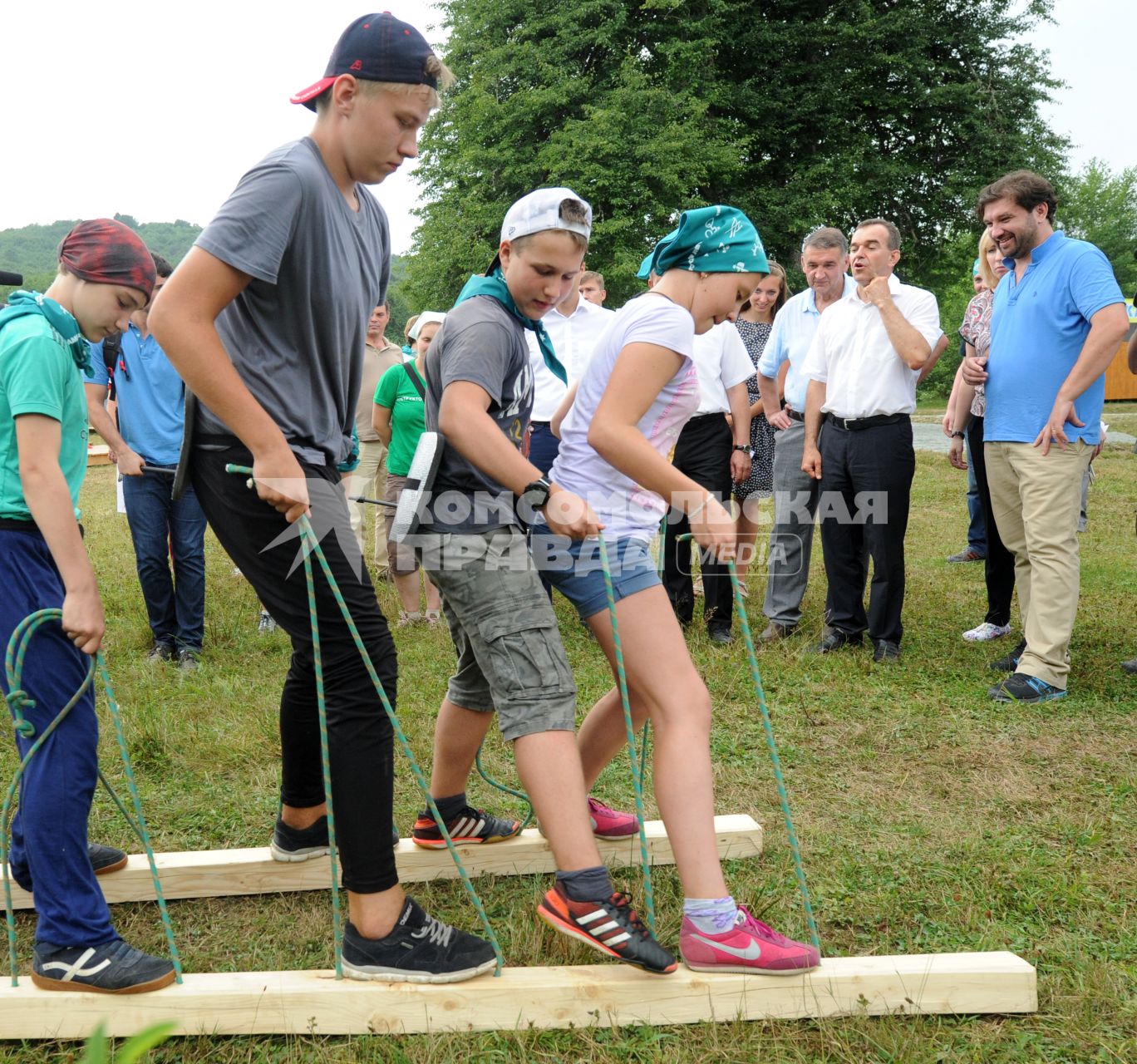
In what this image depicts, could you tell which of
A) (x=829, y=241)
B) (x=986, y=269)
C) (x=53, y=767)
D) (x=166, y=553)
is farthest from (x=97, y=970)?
(x=986, y=269)

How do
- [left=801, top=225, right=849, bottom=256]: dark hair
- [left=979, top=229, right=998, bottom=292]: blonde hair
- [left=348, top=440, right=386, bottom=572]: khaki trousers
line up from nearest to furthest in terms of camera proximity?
1. [left=801, top=225, right=849, bottom=256]: dark hair
2. [left=979, top=229, right=998, bottom=292]: blonde hair
3. [left=348, top=440, right=386, bottom=572]: khaki trousers

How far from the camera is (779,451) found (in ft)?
21.3

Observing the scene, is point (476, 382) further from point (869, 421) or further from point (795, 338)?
point (795, 338)

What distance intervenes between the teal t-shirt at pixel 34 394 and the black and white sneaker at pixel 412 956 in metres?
1.32

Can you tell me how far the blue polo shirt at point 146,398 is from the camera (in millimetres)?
5965

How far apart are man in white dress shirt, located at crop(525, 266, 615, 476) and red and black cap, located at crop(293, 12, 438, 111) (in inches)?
138

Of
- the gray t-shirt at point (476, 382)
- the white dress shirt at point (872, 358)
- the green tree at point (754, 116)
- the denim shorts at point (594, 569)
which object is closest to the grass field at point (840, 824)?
the denim shorts at point (594, 569)

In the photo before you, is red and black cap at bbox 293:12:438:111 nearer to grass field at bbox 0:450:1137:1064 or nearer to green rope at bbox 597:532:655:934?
green rope at bbox 597:532:655:934

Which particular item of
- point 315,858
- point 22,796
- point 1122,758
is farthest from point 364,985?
point 1122,758

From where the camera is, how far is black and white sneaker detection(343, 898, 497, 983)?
254 centimetres

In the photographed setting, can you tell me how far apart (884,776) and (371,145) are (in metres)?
3.11

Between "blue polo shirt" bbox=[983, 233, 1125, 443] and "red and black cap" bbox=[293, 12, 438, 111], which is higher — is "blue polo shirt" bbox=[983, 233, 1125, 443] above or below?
below

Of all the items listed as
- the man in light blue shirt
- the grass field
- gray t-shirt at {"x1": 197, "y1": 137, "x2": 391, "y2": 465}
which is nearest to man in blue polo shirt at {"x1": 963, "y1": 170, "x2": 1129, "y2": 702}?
the grass field

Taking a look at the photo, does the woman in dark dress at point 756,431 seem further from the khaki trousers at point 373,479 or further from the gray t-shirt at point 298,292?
the gray t-shirt at point 298,292
